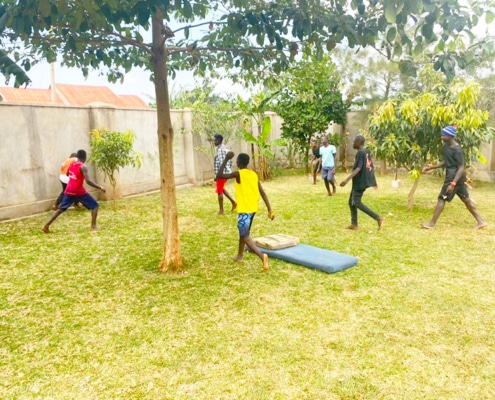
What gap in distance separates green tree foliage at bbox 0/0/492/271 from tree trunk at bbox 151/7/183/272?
0.5 inches

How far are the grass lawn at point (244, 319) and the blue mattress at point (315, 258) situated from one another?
0.10 m

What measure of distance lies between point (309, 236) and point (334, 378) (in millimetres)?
4099

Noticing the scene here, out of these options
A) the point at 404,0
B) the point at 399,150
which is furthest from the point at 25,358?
the point at 399,150

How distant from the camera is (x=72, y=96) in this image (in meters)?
30.3

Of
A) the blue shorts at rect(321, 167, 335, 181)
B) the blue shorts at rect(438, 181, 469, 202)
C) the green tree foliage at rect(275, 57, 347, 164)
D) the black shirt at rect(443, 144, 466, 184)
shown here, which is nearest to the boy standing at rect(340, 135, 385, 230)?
the blue shorts at rect(438, 181, 469, 202)

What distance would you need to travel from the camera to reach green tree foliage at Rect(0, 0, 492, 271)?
3078 millimetres

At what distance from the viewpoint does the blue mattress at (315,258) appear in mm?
5180

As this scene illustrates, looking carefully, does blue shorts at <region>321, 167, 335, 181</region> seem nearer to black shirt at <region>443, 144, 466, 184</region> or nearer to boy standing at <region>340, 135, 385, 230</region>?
boy standing at <region>340, 135, 385, 230</region>

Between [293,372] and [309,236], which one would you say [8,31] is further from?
[309,236]

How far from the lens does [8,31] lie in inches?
167

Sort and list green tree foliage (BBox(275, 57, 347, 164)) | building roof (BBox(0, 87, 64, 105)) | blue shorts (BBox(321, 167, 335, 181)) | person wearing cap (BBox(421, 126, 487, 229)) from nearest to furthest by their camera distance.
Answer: person wearing cap (BBox(421, 126, 487, 229))
blue shorts (BBox(321, 167, 335, 181))
green tree foliage (BBox(275, 57, 347, 164))
building roof (BBox(0, 87, 64, 105))

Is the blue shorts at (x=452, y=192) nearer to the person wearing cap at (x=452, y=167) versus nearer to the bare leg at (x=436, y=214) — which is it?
the person wearing cap at (x=452, y=167)

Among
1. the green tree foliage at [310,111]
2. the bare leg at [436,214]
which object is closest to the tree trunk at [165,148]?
the bare leg at [436,214]

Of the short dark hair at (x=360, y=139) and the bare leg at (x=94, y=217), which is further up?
the short dark hair at (x=360, y=139)
